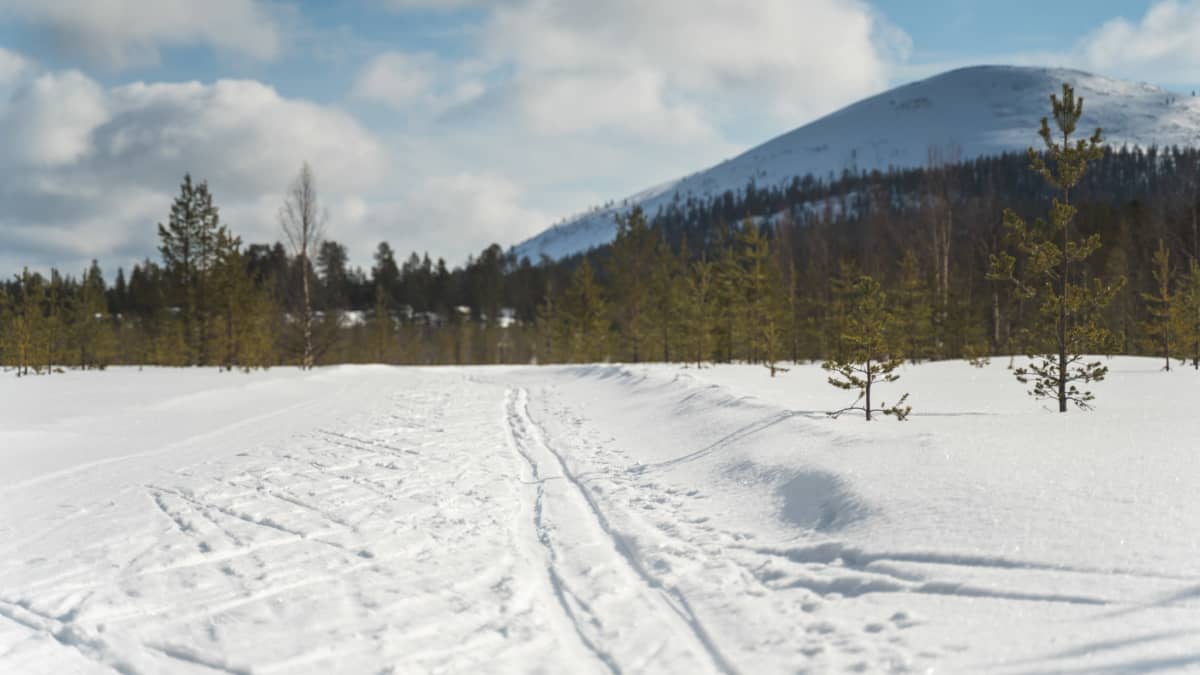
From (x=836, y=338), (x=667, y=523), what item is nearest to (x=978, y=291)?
(x=836, y=338)

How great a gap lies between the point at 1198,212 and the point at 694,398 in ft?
144

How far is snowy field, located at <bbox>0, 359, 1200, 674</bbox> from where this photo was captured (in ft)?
12.3

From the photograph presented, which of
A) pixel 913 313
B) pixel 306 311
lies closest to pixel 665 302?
pixel 913 313

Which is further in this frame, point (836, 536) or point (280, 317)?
Result: point (280, 317)

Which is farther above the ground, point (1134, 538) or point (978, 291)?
point (978, 291)

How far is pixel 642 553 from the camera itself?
5527mm

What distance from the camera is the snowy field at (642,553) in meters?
3.75

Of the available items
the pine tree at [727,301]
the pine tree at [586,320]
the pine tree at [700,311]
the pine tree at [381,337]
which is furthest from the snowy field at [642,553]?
the pine tree at [381,337]

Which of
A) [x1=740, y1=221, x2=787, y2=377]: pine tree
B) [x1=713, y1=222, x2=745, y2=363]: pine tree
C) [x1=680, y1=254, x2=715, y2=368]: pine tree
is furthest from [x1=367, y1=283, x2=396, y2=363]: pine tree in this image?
[x1=740, y1=221, x2=787, y2=377]: pine tree

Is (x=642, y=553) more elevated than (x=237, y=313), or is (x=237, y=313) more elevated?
(x=237, y=313)

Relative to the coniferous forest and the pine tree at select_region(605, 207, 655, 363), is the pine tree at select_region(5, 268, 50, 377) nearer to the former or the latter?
the coniferous forest

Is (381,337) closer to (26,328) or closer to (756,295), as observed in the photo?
(26,328)

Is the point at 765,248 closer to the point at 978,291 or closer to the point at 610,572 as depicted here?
the point at 978,291

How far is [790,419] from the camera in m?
9.91
